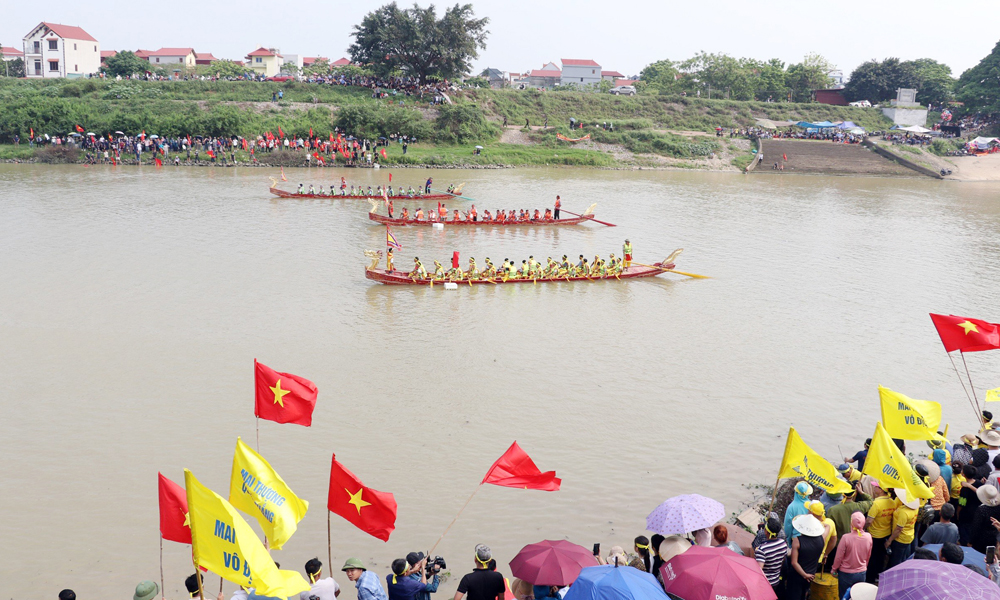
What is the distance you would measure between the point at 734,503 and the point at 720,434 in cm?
193

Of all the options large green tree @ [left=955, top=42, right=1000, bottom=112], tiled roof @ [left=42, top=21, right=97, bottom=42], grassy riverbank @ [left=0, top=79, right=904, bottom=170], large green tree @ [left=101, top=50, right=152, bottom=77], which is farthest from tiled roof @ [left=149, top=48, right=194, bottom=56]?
large green tree @ [left=955, top=42, right=1000, bottom=112]

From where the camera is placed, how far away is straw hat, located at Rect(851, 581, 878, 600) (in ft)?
15.8

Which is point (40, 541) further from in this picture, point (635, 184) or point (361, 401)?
point (635, 184)

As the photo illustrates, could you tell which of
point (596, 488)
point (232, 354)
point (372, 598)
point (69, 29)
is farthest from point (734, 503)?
point (69, 29)

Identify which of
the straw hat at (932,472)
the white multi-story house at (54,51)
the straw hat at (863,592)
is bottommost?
the straw hat at (863,592)

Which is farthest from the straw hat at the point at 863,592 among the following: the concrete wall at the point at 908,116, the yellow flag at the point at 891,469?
the concrete wall at the point at 908,116

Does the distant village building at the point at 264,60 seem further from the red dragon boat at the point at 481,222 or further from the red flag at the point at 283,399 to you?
the red flag at the point at 283,399

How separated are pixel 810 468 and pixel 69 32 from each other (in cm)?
7787

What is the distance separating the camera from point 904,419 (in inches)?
298

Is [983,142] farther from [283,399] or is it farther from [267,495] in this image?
[267,495]

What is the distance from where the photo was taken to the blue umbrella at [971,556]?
542 cm

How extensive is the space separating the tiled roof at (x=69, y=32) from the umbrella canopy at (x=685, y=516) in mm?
75835

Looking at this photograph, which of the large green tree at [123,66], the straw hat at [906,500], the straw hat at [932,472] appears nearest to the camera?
the straw hat at [906,500]

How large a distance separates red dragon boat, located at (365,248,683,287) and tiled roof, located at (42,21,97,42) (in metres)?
63.4
